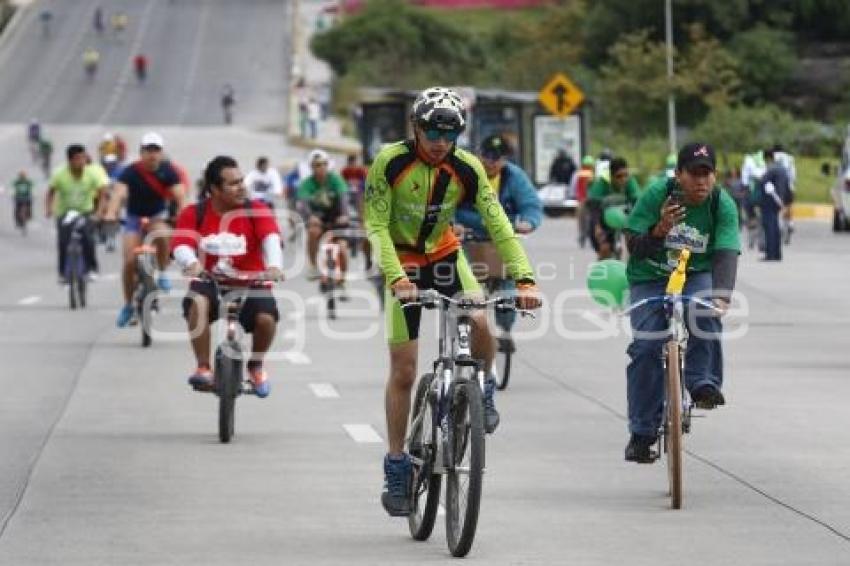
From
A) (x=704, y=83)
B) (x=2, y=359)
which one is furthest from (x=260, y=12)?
(x=2, y=359)

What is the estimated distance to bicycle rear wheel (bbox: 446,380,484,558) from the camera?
9969mm

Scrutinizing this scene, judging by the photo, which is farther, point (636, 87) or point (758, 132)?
point (636, 87)

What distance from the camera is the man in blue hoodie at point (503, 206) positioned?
703 inches

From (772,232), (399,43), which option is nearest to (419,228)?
(772,232)

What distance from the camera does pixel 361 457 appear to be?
14141 mm

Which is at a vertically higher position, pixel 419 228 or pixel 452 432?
pixel 419 228

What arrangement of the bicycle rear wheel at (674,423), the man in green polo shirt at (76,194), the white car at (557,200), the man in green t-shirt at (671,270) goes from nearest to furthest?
the bicycle rear wheel at (674,423) → the man in green t-shirt at (671,270) → the man in green polo shirt at (76,194) → the white car at (557,200)

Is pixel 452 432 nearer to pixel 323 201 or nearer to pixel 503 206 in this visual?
pixel 503 206

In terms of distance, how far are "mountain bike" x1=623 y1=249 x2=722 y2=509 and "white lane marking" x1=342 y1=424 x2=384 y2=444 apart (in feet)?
9.20

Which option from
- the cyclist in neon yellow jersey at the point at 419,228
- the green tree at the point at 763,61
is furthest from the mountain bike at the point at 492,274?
the green tree at the point at 763,61

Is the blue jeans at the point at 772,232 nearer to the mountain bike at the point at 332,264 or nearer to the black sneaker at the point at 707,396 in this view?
the mountain bike at the point at 332,264

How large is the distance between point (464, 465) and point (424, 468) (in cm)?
52

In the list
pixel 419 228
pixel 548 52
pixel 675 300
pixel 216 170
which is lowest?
pixel 675 300

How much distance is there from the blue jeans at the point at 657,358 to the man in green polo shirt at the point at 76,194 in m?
15.7
